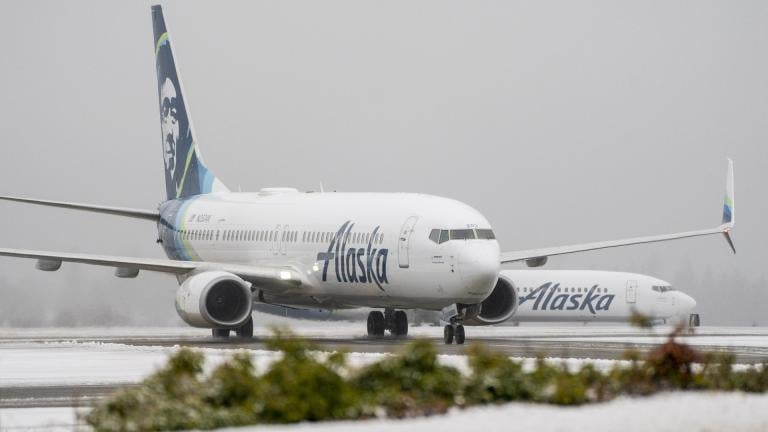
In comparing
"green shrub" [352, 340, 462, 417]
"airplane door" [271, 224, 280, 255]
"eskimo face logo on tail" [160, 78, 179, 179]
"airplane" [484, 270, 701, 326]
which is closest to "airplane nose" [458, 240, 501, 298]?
"airplane door" [271, 224, 280, 255]

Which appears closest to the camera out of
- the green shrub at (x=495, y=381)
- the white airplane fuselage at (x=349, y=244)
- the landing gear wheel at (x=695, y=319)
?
the green shrub at (x=495, y=381)

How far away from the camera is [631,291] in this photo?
62.3m

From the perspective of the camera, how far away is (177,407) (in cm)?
1361

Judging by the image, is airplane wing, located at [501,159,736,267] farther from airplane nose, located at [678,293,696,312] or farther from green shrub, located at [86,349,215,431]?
green shrub, located at [86,349,215,431]

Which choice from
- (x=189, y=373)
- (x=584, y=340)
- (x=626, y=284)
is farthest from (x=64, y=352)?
(x=626, y=284)

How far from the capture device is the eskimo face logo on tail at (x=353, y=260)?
3672cm

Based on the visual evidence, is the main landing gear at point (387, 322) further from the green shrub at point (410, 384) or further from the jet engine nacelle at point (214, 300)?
the green shrub at point (410, 384)

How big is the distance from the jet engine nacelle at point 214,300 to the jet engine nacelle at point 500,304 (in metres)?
5.99

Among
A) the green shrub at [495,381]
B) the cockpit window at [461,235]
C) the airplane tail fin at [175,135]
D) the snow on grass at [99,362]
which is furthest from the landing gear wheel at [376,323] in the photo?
the green shrub at [495,381]

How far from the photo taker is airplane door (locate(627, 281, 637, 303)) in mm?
62031

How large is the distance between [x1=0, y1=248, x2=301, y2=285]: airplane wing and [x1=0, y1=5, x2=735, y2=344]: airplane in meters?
0.04

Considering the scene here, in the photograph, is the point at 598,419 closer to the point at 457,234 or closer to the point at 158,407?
the point at 158,407

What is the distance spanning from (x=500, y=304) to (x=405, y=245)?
165 inches

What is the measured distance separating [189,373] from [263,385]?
3.58ft
